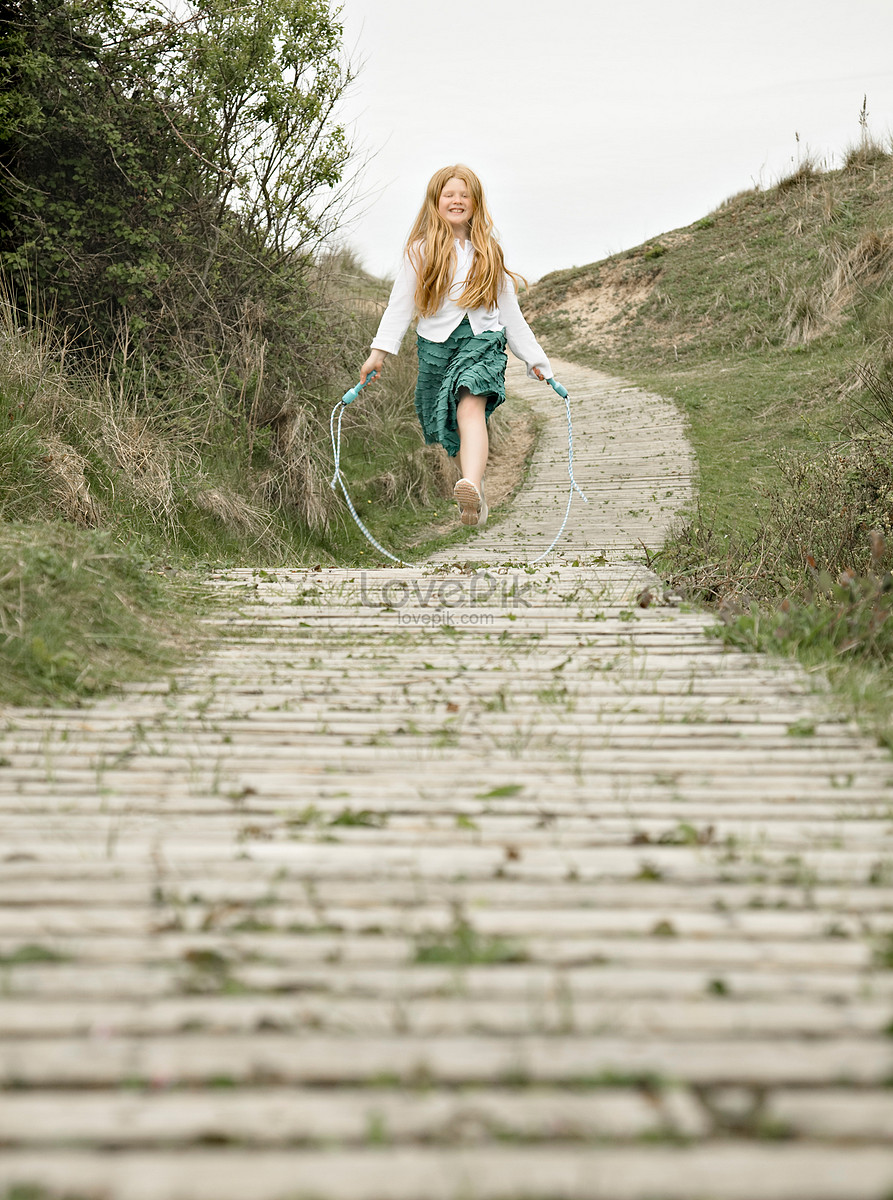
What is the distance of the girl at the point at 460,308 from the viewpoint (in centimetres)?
549

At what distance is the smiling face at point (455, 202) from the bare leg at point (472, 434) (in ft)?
3.23

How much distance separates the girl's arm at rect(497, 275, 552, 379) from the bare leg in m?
0.43

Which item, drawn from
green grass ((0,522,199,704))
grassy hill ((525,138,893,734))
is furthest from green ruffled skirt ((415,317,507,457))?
green grass ((0,522,199,704))

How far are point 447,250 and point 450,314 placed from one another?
1.15 feet

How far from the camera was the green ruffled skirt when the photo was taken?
18.1ft

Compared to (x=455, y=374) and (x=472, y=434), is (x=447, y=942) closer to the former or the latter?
(x=472, y=434)

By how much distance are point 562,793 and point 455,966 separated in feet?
2.37

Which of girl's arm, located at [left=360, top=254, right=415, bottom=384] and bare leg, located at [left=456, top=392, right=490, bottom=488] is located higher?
girl's arm, located at [left=360, top=254, right=415, bottom=384]

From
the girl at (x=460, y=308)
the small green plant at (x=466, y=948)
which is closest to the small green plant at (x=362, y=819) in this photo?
the small green plant at (x=466, y=948)

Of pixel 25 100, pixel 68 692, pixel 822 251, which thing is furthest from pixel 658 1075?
pixel 822 251

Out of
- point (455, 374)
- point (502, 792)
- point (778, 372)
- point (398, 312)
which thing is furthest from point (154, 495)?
point (778, 372)

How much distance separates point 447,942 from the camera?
1.55 meters

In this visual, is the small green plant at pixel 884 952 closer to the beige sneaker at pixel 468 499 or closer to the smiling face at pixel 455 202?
the beige sneaker at pixel 468 499

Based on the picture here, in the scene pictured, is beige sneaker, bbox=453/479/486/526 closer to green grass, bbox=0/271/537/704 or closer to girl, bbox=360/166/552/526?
girl, bbox=360/166/552/526
